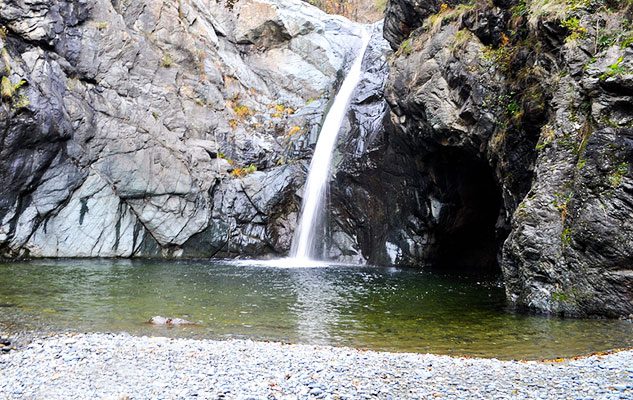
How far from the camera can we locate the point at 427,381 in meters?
6.67

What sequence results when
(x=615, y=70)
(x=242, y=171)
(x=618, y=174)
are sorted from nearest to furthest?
(x=618, y=174), (x=615, y=70), (x=242, y=171)

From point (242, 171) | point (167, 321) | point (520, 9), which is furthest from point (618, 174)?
point (242, 171)

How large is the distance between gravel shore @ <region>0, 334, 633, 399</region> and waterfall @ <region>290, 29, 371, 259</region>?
745 inches

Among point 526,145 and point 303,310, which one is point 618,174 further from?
point 303,310

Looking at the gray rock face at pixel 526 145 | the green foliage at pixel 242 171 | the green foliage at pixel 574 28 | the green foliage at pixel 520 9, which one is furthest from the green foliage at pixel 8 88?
the green foliage at pixel 574 28

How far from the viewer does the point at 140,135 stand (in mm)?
27797

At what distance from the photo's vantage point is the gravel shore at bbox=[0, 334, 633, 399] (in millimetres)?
6215

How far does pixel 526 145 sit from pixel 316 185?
13.7m

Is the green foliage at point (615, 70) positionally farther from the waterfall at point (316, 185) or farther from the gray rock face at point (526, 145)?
the waterfall at point (316, 185)

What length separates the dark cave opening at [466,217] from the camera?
2397 cm

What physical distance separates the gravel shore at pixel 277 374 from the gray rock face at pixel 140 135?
17970 millimetres

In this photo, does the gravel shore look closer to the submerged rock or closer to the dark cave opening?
the submerged rock

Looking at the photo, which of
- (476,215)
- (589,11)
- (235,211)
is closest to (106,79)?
(235,211)

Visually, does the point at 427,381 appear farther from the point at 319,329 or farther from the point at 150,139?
the point at 150,139
